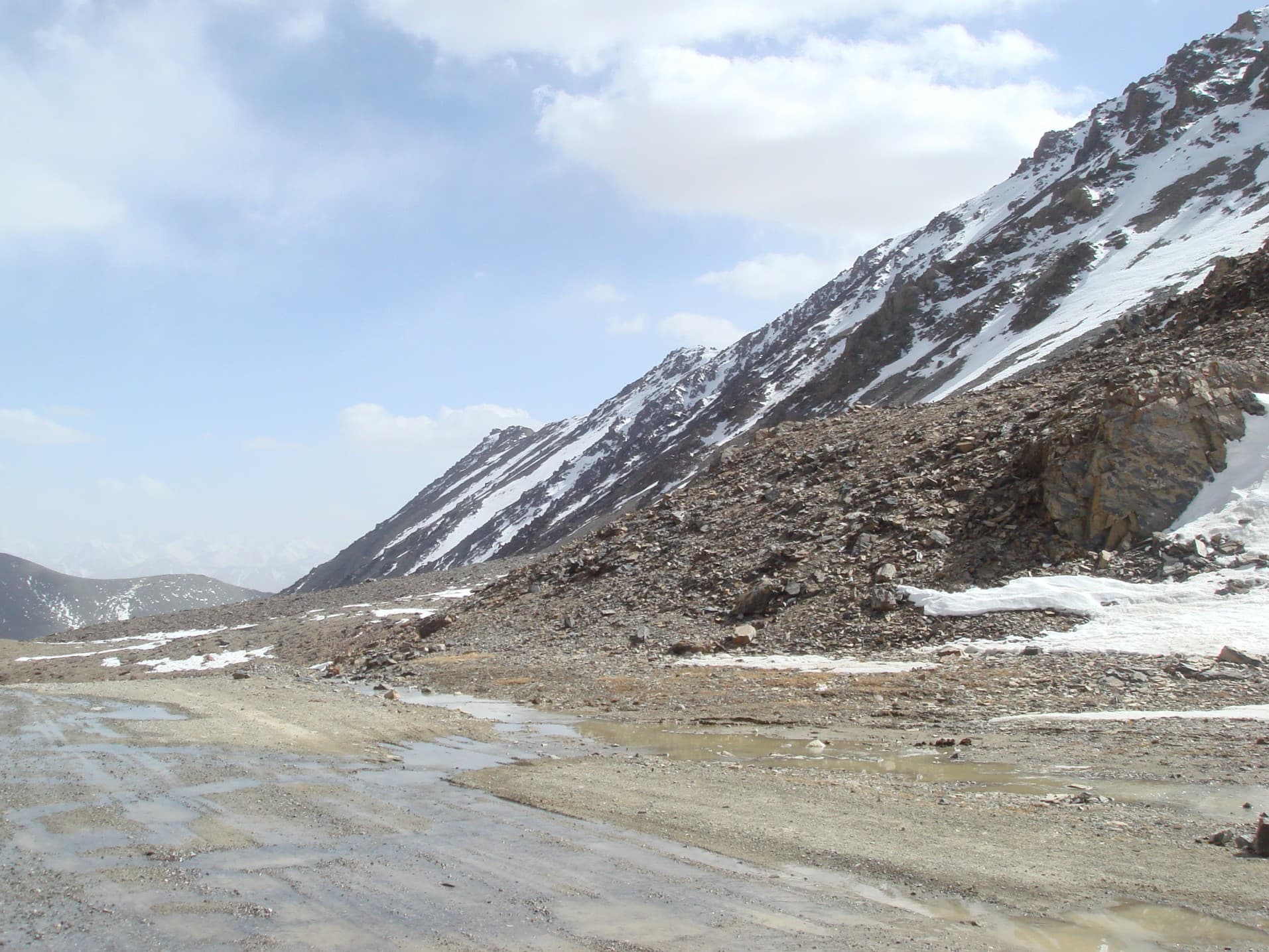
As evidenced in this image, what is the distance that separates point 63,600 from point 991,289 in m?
177

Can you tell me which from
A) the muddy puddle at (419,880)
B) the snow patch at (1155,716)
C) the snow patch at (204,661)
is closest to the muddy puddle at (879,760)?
the muddy puddle at (419,880)

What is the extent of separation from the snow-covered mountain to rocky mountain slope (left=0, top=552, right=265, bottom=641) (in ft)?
158

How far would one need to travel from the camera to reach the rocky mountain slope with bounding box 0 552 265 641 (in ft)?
522

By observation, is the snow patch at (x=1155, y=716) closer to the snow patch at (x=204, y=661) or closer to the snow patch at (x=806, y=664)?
the snow patch at (x=806, y=664)

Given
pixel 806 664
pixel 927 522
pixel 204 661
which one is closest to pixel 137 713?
pixel 806 664

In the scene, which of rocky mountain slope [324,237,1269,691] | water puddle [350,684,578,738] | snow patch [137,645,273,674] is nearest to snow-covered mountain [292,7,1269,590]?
rocky mountain slope [324,237,1269,691]

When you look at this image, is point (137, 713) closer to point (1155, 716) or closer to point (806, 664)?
point (806, 664)

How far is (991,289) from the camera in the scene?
84.0 m

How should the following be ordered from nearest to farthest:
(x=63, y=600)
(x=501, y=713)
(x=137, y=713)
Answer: (x=137, y=713) → (x=501, y=713) → (x=63, y=600)

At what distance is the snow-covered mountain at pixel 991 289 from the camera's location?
2566 inches

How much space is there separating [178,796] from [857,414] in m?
33.7

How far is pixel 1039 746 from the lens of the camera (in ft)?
36.6

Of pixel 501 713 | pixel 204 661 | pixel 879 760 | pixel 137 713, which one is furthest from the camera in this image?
pixel 204 661

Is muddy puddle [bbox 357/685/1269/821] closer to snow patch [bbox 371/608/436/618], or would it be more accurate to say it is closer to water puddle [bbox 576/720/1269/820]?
water puddle [bbox 576/720/1269/820]
